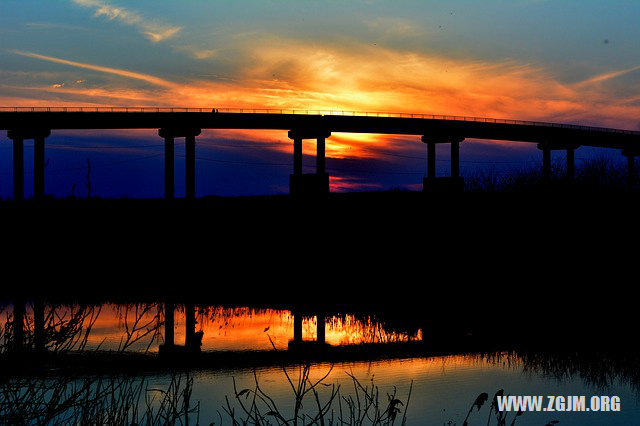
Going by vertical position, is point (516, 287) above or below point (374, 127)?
below

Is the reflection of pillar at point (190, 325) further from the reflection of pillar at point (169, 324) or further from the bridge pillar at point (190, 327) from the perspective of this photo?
the reflection of pillar at point (169, 324)

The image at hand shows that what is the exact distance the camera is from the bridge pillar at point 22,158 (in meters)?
70.5

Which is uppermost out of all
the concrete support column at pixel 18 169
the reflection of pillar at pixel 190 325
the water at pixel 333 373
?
the concrete support column at pixel 18 169

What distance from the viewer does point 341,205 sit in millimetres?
42594

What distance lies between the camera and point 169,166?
74.1 m

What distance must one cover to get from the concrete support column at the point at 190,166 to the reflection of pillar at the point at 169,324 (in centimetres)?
5019

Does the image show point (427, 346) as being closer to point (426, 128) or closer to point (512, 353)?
point (512, 353)

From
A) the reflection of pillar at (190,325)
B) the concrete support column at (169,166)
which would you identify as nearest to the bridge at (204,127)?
the concrete support column at (169,166)

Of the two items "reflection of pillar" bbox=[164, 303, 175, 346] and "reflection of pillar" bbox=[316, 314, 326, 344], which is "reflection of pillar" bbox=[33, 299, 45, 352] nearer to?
"reflection of pillar" bbox=[164, 303, 175, 346]

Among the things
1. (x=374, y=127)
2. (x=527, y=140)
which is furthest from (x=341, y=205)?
(x=527, y=140)

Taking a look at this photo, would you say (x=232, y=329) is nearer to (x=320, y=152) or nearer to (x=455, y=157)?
(x=320, y=152)

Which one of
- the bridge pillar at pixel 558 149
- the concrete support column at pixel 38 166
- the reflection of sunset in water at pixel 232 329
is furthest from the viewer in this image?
the bridge pillar at pixel 558 149

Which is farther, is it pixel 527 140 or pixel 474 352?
pixel 527 140

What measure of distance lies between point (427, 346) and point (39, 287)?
710 inches
